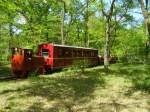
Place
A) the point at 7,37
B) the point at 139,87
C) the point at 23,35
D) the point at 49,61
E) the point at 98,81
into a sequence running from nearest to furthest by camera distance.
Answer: the point at 139,87
the point at 98,81
the point at 49,61
the point at 23,35
the point at 7,37

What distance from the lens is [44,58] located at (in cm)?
2747

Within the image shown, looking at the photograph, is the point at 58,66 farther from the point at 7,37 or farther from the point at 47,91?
the point at 7,37

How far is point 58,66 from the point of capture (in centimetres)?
2842

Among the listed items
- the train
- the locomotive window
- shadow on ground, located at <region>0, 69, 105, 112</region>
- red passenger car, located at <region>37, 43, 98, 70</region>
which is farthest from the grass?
the locomotive window

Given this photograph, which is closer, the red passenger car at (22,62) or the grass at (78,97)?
the grass at (78,97)

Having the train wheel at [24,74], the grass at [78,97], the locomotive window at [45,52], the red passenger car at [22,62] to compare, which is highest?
the locomotive window at [45,52]

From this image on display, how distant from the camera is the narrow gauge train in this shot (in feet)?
78.9

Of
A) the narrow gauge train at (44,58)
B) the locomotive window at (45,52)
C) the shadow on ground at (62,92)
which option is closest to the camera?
the shadow on ground at (62,92)

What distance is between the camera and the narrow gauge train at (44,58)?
78.9 feet

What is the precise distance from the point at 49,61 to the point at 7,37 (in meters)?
25.9

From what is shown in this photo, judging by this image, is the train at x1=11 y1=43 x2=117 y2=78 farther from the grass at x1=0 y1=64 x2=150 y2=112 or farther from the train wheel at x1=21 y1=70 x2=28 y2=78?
the grass at x1=0 y1=64 x2=150 y2=112

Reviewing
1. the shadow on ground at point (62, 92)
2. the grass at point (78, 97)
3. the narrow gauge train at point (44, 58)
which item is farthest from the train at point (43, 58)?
the grass at point (78, 97)

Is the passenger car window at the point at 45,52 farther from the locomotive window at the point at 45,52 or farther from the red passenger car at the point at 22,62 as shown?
the red passenger car at the point at 22,62

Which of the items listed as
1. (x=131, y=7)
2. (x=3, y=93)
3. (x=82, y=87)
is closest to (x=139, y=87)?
(x=82, y=87)
